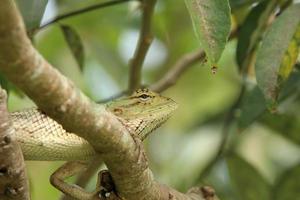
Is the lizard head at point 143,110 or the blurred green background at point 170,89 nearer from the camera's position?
the lizard head at point 143,110

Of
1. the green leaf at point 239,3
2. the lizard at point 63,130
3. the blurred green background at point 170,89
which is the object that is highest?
the green leaf at point 239,3

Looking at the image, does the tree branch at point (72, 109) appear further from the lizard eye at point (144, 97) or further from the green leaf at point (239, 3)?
the green leaf at point (239, 3)

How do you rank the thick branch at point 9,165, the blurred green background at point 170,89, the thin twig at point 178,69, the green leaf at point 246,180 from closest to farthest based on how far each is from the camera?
1. the thick branch at point 9,165
2. the thin twig at point 178,69
3. the green leaf at point 246,180
4. the blurred green background at point 170,89

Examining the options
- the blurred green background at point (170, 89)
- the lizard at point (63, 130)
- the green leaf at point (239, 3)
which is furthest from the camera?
the blurred green background at point (170, 89)

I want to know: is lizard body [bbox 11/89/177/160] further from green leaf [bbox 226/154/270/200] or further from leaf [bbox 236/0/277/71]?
green leaf [bbox 226/154/270/200]

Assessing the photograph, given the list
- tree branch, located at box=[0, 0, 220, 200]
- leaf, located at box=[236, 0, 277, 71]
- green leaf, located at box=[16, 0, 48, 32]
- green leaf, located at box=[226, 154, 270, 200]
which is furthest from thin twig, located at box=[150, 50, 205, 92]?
tree branch, located at box=[0, 0, 220, 200]

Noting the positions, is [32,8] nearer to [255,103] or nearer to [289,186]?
[255,103]

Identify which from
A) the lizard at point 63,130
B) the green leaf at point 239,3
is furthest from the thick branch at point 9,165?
the green leaf at point 239,3

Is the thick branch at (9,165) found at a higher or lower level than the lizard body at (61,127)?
higher
